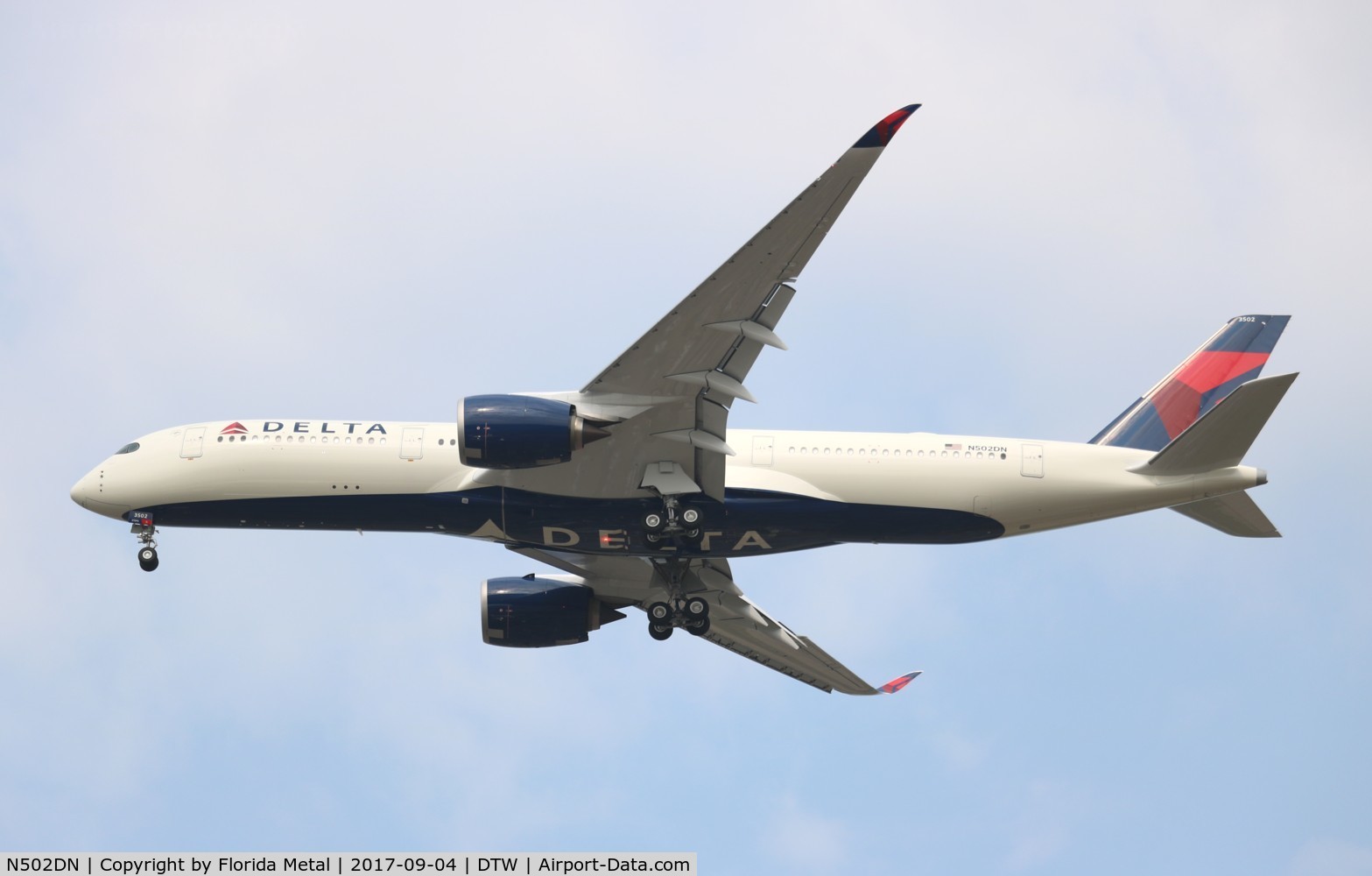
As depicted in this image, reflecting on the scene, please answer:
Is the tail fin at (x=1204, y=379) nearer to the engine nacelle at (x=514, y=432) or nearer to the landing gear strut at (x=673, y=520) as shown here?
the landing gear strut at (x=673, y=520)

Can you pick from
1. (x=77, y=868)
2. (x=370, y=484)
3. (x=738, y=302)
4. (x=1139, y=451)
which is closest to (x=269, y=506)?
(x=370, y=484)

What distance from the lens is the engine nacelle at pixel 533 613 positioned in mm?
45125

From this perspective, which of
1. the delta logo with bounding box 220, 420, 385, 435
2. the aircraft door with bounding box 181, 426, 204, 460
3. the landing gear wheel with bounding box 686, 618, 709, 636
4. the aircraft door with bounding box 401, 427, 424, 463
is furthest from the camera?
the landing gear wheel with bounding box 686, 618, 709, 636

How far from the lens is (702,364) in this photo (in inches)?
1454

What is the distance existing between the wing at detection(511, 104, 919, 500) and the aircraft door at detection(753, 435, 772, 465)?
1.38 metres

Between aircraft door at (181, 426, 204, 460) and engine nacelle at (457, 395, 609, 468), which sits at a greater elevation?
aircraft door at (181, 426, 204, 460)

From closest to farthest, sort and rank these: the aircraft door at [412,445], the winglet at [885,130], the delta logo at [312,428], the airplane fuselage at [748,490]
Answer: the winglet at [885,130] → the airplane fuselage at [748,490] → the aircraft door at [412,445] → the delta logo at [312,428]

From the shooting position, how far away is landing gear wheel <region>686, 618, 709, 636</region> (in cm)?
4317

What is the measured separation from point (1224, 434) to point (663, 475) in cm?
1274

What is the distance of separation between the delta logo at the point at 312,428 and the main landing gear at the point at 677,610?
26.4 feet

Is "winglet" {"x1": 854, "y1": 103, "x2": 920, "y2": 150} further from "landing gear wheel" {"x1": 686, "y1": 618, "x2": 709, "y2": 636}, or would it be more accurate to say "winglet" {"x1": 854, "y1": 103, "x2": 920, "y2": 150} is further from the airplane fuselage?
"landing gear wheel" {"x1": 686, "y1": 618, "x2": 709, "y2": 636}

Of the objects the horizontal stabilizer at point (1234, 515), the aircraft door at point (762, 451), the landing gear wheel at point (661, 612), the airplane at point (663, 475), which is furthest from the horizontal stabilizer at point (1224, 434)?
the landing gear wheel at point (661, 612)

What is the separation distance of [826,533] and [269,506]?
13239 mm

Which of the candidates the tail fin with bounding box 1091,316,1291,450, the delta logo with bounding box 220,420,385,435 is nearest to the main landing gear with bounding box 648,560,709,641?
the delta logo with bounding box 220,420,385,435
